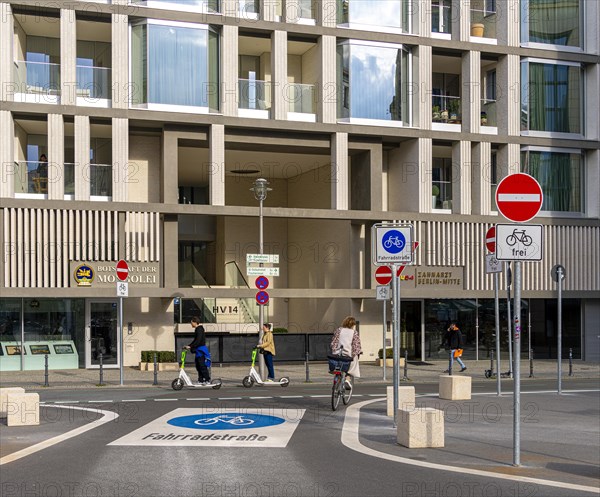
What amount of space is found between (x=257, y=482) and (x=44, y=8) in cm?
2527

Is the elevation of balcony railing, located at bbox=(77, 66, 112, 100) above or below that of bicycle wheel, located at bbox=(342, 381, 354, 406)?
above

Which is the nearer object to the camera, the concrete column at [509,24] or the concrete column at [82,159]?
the concrete column at [82,159]


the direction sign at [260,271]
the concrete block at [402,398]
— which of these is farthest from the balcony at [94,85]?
the concrete block at [402,398]

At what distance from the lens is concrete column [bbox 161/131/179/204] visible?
3297cm

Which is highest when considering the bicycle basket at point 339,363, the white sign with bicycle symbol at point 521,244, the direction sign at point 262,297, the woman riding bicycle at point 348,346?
the white sign with bicycle symbol at point 521,244

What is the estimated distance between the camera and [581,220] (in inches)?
1503

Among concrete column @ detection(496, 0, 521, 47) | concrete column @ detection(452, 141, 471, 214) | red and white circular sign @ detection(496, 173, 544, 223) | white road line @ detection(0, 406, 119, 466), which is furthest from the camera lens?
concrete column @ detection(496, 0, 521, 47)

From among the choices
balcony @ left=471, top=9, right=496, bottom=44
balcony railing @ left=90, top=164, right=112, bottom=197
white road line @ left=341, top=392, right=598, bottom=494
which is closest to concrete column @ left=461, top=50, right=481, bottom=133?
balcony @ left=471, top=9, right=496, bottom=44

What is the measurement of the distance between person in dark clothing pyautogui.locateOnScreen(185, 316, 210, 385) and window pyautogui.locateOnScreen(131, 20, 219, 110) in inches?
470

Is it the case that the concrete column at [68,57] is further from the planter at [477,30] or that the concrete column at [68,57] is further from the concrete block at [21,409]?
the concrete block at [21,409]

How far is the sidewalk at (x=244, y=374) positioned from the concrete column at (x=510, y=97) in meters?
9.30

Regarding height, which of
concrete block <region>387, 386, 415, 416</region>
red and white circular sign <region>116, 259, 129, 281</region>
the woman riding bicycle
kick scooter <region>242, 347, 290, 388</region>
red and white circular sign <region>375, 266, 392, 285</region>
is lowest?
kick scooter <region>242, 347, 290, 388</region>

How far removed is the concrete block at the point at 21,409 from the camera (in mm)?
15523

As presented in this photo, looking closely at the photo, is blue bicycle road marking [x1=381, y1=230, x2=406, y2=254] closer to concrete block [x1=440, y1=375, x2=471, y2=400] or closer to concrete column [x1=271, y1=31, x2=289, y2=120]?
concrete block [x1=440, y1=375, x2=471, y2=400]
